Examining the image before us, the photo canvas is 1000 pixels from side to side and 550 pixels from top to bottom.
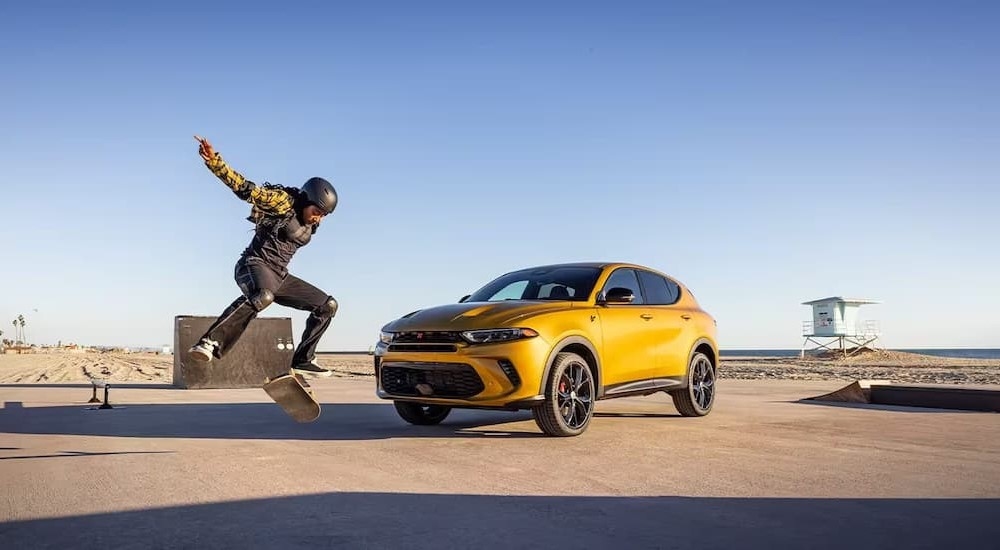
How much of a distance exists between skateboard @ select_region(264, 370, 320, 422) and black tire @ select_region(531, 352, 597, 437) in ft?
6.85

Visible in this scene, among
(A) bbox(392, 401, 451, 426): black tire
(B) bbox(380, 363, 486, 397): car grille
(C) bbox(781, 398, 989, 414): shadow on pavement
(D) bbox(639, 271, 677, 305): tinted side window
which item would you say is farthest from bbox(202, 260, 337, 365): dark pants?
(C) bbox(781, 398, 989, 414): shadow on pavement

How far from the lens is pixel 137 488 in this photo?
491cm

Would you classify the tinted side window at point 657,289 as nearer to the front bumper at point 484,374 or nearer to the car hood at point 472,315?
the car hood at point 472,315

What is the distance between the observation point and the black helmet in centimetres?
691

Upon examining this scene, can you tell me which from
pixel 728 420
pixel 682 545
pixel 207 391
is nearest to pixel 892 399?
pixel 728 420

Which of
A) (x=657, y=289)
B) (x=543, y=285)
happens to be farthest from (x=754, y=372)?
(x=543, y=285)

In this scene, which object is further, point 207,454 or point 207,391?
point 207,391

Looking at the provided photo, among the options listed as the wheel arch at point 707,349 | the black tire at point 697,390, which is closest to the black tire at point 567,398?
the black tire at point 697,390

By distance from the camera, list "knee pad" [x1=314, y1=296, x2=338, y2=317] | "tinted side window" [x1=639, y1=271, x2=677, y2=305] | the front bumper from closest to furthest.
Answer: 1. the front bumper
2. "knee pad" [x1=314, y1=296, x2=338, y2=317]
3. "tinted side window" [x1=639, y1=271, x2=677, y2=305]

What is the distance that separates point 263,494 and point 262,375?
1349 centimetres

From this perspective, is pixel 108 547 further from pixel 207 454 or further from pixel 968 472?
pixel 968 472

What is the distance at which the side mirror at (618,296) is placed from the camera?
8.16m

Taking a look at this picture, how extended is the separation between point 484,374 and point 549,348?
686 mm

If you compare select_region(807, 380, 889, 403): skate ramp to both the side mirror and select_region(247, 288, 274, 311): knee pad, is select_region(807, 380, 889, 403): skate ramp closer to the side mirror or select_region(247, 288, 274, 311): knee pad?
the side mirror
